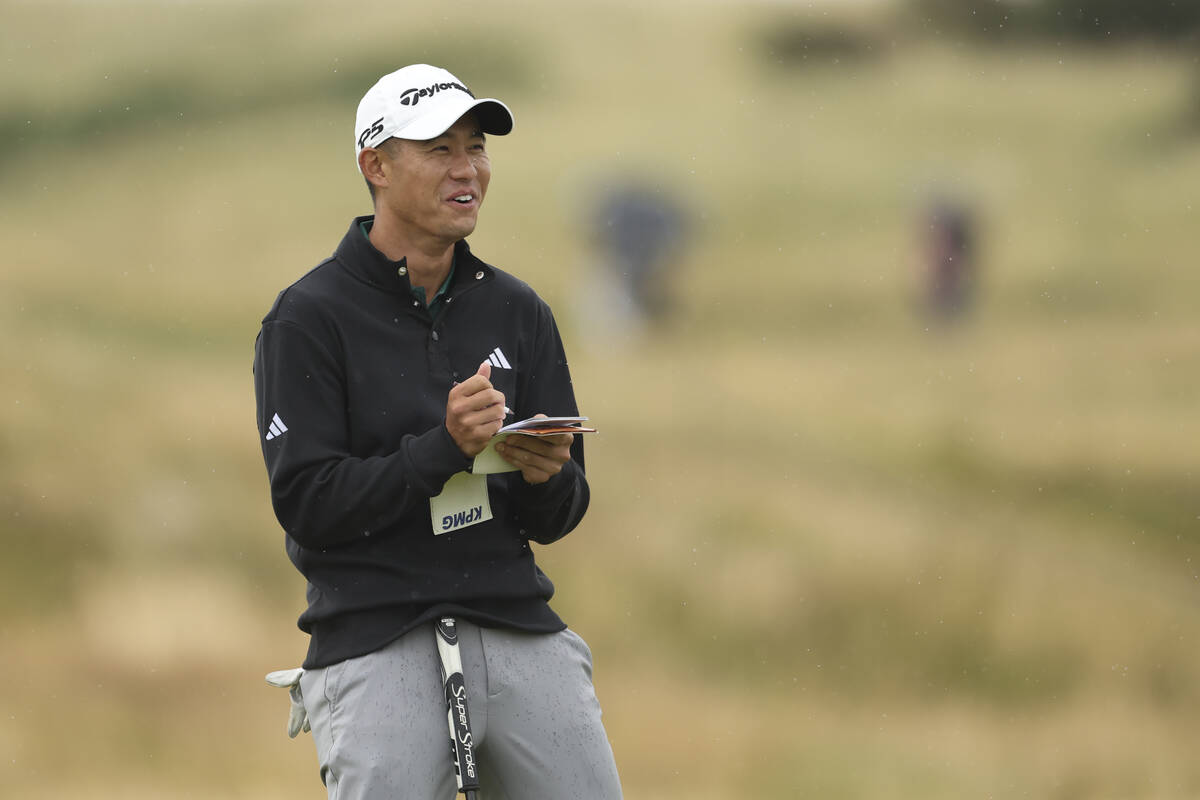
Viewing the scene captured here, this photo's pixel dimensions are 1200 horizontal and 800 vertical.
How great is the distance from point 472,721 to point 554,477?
0.51 metres

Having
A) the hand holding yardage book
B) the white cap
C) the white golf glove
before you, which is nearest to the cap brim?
the white cap

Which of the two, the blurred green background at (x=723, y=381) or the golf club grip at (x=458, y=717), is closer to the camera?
the golf club grip at (x=458, y=717)

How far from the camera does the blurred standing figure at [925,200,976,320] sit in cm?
3388

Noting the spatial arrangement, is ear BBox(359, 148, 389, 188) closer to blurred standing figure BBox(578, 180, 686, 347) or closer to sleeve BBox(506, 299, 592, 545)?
sleeve BBox(506, 299, 592, 545)

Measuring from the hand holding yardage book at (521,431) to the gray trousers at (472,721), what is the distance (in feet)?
1.07

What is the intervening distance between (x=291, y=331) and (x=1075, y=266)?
107 ft

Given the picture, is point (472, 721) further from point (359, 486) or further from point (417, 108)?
point (417, 108)

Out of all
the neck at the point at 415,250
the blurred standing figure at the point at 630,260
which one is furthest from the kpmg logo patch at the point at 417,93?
the blurred standing figure at the point at 630,260

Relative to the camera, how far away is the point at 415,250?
135 inches

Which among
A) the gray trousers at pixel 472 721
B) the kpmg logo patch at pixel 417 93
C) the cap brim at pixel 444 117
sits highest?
the kpmg logo patch at pixel 417 93

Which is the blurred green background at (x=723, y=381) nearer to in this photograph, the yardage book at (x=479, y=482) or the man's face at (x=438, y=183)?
the yardage book at (x=479, y=482)

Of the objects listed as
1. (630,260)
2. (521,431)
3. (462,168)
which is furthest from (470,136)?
(630,260)

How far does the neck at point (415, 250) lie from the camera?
3418mm

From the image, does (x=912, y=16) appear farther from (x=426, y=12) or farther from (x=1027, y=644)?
(x=1027, y=644)
